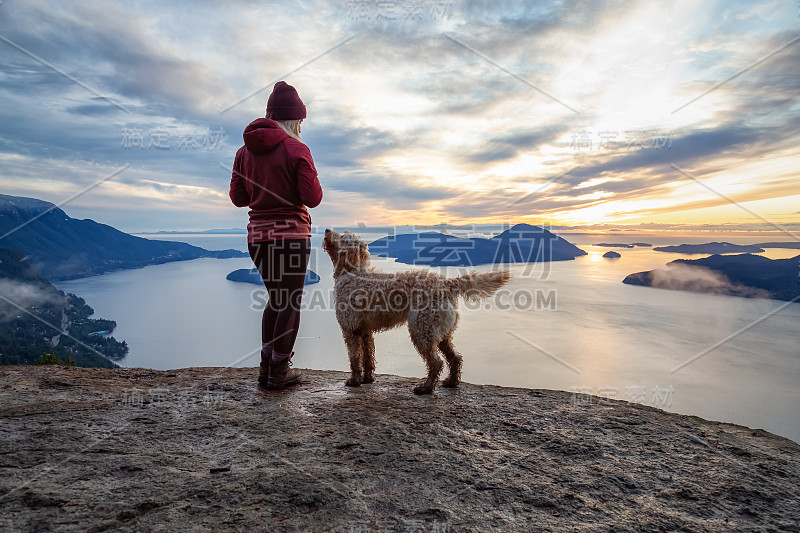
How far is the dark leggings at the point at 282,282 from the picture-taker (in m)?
4.36

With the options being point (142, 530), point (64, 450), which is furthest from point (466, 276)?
point (64, 450)

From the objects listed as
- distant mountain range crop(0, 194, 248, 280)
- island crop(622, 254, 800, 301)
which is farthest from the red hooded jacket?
island crop(622, 254, 800, 301)

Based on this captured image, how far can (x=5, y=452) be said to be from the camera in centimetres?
258

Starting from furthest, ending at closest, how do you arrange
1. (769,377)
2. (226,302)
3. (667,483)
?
(226,302) < (769,377) < (667,483)

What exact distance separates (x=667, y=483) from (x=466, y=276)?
8.80ft

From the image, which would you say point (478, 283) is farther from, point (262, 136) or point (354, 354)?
point (262, 136)

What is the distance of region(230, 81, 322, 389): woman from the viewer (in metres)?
4.20

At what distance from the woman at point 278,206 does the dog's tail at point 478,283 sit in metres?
2.00

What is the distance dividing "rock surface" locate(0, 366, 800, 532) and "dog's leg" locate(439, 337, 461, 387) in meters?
0.60

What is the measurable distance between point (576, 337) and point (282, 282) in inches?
1200

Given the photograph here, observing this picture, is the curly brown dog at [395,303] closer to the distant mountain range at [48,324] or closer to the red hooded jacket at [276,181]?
the red hooded jacket at [276,181]

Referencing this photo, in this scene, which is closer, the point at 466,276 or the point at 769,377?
the point at 466,276

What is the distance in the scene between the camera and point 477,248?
2811 cm

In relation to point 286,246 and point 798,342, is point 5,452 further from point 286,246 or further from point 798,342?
point 798,342
